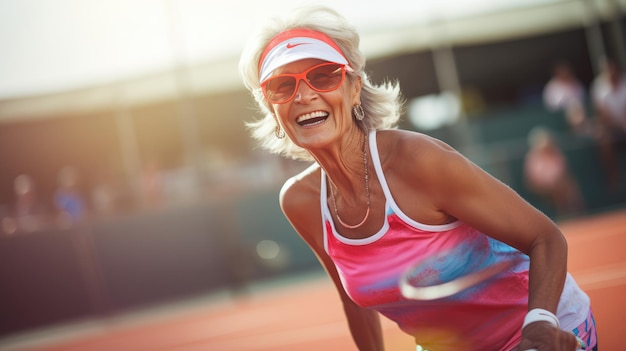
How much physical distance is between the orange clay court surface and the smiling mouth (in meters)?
2.63

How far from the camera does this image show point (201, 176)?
1413cm

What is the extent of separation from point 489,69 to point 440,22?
3780 millimetres

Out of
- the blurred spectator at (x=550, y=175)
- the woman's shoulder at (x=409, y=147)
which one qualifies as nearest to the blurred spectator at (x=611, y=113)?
the blurred spectator at (x=550, y=175)

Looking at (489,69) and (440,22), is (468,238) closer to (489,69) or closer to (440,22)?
(440,22)

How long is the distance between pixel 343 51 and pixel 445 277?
869 mm

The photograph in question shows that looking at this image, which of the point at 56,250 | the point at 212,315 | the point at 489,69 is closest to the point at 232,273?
the point at 212,315

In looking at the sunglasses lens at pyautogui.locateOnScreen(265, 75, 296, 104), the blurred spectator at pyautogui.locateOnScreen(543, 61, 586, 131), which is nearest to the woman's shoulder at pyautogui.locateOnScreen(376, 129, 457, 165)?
the sunglasses lens at pyautogui.locateOnScreen(265, 75, 296, 104)

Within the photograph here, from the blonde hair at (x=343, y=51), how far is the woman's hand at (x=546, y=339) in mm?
993

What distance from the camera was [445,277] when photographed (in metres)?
2.87

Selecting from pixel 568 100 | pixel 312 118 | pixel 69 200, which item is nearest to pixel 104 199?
pixel 69 200

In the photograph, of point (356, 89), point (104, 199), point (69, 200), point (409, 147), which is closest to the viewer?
point (409, 147)

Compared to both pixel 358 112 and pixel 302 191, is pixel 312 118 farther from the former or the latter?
pixel 302 191

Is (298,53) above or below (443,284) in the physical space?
above

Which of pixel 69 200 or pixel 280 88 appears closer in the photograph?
pixel 280 88
